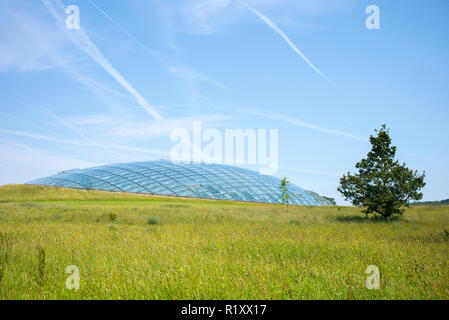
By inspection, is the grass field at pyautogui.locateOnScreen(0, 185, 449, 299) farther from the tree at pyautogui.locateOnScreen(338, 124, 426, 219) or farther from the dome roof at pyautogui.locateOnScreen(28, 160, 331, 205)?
the dome roof at pyautogui.locateOnScreen(28, 160, 331, 205)

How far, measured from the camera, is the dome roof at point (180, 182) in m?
58.7

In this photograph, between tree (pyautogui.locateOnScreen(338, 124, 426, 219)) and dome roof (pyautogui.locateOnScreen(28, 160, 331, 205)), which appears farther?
dome roof (pyautogui.locateOnScreen(28, 160, 331, 205))

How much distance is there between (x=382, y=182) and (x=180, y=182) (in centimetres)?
4916

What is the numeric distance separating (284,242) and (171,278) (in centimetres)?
445

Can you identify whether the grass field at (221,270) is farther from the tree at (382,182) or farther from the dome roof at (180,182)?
the dome roof at (180,182)

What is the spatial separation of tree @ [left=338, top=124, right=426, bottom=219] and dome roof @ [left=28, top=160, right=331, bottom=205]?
41.4m

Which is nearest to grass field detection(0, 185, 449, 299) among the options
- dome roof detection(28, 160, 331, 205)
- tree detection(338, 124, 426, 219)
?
tree detection(338, 124, 426, 219)

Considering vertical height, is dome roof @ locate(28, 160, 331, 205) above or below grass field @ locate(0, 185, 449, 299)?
above

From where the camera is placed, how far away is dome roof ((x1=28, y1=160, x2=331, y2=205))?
5866 cm

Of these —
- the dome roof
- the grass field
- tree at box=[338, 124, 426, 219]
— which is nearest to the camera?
the grass field

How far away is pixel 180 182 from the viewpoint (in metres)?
62.6

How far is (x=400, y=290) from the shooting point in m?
4.37

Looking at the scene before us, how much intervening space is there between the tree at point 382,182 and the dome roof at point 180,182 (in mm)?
41430

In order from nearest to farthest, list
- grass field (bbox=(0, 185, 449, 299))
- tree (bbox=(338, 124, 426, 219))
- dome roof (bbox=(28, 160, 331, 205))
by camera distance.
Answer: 1. grass field (bbox=(0, 185, 449, 299))
2. tree (bbox=(338, 124, 426, 219))
3. dome roof (bbox=(28, 160, 331, 205))
